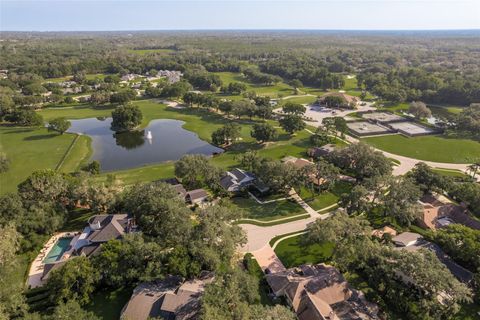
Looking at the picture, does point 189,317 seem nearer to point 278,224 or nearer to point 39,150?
point 278,224

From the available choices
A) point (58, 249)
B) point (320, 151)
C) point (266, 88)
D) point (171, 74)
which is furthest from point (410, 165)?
point (171, 74)

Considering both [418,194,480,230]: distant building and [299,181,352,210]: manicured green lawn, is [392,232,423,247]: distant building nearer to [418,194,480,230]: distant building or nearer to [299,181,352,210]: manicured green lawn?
[418,194,480,230]: distant building

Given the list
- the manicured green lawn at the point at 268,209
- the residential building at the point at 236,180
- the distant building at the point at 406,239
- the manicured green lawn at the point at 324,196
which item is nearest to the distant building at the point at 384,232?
the distant building at the point at 406,239

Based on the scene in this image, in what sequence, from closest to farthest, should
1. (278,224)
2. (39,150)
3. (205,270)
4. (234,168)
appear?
(205,270) → (278,224) → (234,168) → (39,150)

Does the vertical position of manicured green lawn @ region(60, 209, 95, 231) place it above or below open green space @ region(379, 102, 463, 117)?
below

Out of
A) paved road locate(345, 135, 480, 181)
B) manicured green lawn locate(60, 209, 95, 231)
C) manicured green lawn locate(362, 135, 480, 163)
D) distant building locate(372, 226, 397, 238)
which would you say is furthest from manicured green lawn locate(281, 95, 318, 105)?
manicured green lawn locate(60, 209, 95, 231)

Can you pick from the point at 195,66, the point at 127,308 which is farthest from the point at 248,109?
the point at 195,66

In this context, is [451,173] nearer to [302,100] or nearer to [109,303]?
[109,303]
